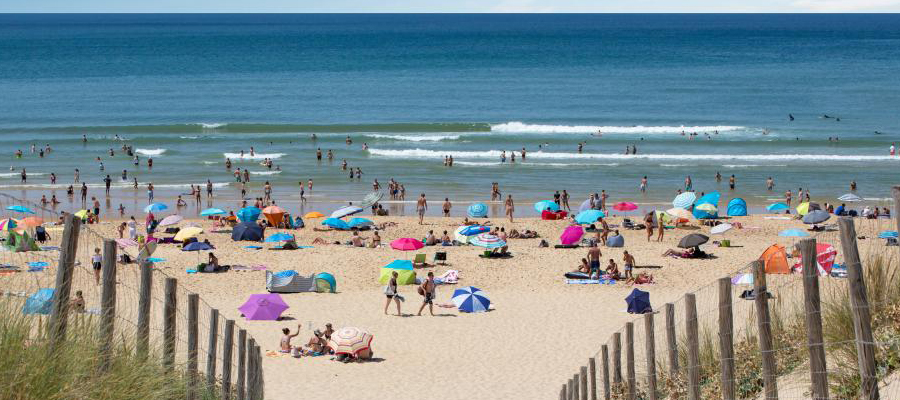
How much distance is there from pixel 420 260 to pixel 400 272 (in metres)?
1.92

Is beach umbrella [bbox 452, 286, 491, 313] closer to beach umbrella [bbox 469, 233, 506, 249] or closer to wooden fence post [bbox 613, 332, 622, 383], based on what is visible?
beach umbrella [bbox 469, 233, 506, 249]

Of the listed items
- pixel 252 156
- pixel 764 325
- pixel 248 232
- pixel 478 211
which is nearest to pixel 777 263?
pixel 764 325

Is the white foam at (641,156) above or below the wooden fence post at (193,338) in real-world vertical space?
above

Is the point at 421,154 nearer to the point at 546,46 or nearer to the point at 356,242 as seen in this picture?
the point at 356,242

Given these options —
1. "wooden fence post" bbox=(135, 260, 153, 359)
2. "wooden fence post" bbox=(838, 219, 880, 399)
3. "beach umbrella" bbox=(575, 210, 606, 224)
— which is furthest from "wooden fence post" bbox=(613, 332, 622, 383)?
"beach umbrella" bbox=(575, 210, 606, 224)

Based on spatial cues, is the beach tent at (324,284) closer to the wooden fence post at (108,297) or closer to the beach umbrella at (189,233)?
the beach umbrella at (189,233)

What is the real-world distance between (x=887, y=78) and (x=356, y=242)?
254 feet

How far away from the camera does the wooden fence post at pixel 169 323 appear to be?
304 inches

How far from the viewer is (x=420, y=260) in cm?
2570

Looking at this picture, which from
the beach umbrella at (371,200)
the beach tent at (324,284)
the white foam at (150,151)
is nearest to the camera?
the beach tent at (324,284)

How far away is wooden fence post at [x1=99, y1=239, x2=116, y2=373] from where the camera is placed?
687 cm

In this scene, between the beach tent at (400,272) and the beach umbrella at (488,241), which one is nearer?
the beach tent at (400,272)

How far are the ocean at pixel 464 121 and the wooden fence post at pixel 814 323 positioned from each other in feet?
103

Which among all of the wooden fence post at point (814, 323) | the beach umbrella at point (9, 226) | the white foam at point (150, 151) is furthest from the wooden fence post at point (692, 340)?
the white foam at point (150, 151)
